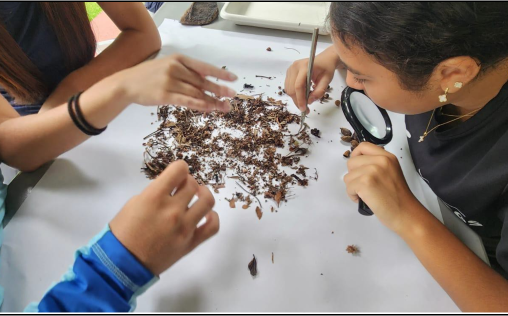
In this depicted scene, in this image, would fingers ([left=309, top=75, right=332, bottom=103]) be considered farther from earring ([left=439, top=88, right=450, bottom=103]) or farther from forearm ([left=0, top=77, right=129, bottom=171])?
forearm ([left=0, top=77, right=129, bottom=171])

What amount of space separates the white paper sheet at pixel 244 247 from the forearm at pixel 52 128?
6 centimetres

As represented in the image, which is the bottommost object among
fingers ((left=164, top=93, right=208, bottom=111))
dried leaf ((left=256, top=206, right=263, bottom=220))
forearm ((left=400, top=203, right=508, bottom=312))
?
dried leaf ((left=256, top=206, right=263, bottom=220))

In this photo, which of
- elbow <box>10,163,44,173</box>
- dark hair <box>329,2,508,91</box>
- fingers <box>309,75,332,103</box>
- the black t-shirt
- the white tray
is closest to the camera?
dark hair <box>329,2,508,91</box>

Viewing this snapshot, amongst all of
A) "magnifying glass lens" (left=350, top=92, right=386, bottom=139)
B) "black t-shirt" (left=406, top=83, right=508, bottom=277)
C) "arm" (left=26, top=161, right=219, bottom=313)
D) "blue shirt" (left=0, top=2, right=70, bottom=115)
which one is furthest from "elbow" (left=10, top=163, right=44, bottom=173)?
"black t-shirt" (left=406, top=83, right=508, bottom=277)

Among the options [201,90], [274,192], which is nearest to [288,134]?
[274,192]

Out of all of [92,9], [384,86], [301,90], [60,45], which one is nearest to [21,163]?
[60,45]

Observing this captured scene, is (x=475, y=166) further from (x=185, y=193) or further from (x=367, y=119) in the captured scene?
(x=185, y=193)

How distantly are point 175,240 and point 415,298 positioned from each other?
15.9 inches

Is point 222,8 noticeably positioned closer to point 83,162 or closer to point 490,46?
point 83,162

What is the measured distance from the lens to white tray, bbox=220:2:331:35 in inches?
34.4

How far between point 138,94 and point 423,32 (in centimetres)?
43

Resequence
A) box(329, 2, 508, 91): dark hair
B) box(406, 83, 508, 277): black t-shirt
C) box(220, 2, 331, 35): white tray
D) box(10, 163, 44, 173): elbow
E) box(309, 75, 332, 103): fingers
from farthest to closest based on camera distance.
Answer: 1. box(220, 2, 331, 35): white tray
2. box(309, 75, 332, 103): fingers
3. box(10, 163, 44, 173): elbow
4. box(406, 83, 508, 277): black t-shirt
5. box(329, 2, 508, 91): dark hair

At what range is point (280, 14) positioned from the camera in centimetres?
93

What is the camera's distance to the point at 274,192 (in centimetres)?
63
